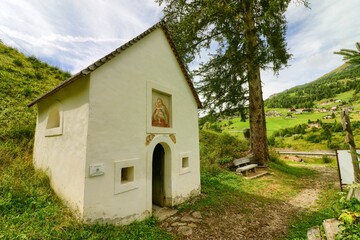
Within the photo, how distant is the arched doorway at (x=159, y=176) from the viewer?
272 inches

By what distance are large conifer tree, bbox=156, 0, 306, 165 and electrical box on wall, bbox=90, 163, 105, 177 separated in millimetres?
8890

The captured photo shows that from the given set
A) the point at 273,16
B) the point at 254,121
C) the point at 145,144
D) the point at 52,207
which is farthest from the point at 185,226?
the point at 273,16

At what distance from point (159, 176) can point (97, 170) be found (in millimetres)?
3039

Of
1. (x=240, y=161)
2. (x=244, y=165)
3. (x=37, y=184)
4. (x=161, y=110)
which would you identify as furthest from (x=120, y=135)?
(x=244, y=165)

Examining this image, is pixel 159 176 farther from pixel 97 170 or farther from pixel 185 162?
pixel 97 170

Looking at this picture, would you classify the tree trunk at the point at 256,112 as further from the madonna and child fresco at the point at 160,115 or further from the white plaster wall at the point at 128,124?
the madonna and child fresco at the point at 160,115

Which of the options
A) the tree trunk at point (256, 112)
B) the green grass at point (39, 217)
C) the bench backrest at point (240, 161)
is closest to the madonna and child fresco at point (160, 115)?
the green grass at point (39, 217)

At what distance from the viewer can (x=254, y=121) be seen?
39.3 ft

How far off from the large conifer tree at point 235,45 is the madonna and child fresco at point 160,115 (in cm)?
592

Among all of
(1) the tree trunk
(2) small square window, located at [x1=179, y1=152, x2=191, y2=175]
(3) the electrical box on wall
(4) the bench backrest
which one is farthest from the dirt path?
(1) the tree trunk

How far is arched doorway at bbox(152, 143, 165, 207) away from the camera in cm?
691

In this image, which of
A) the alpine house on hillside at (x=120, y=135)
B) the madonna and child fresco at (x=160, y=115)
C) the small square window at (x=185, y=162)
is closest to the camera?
the alpine house on hillside at (x=120, y=135)

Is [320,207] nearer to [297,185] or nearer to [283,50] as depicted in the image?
[297,185]

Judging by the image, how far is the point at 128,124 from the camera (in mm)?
5367
